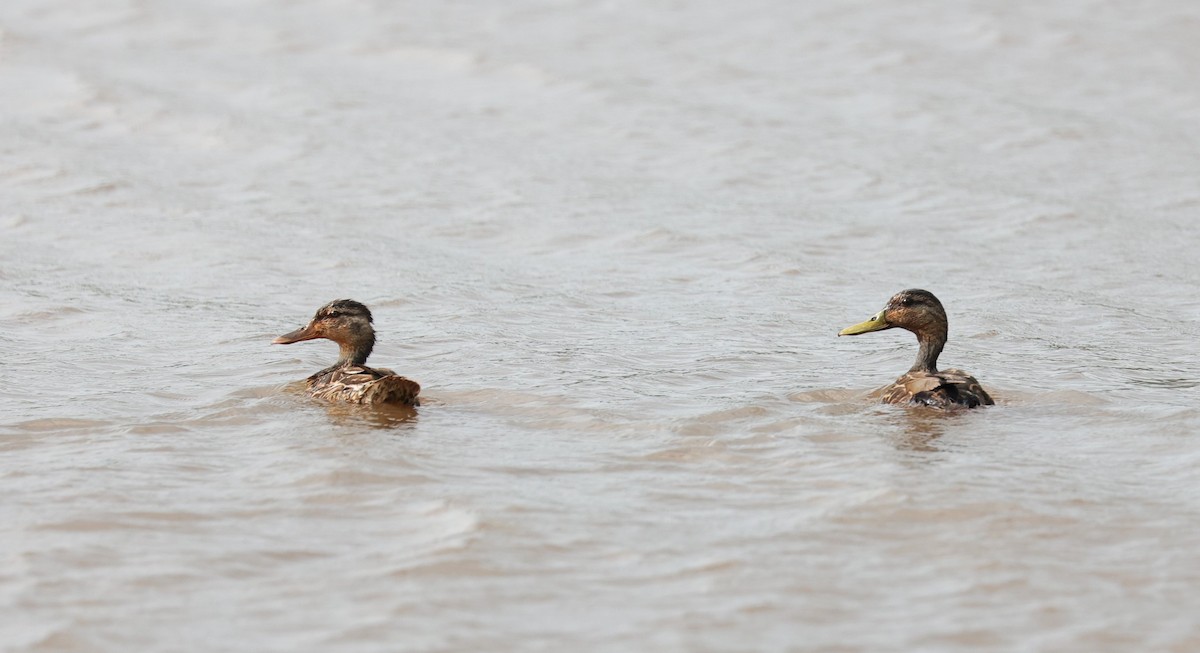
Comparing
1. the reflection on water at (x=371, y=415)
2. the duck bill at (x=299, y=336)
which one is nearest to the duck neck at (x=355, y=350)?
the duck bill at (x=299, y=336)

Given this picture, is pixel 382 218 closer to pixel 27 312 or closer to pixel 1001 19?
pixel 27 312

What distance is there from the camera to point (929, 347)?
424 inches

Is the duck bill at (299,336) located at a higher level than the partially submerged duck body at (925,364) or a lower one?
higher

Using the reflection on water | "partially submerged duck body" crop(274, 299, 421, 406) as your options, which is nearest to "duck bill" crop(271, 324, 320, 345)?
"partially submerged duck body" crop(274, 299, 421, 406)

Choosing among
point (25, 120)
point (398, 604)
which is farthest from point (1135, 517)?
point (25, 120)

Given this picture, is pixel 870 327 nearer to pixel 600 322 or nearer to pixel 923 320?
pixel 923 320

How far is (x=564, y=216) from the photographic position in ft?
52.8

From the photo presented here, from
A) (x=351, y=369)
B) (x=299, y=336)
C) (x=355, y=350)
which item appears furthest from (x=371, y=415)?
(x=299, y=336)

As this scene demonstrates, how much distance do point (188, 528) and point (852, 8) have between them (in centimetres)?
1874

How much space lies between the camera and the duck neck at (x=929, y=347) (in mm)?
10773

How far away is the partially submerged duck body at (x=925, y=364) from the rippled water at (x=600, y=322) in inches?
9.0

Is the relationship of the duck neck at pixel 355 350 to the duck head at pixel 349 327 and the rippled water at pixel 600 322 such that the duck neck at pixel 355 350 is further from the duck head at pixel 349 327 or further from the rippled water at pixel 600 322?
the rippled water at pixel 600 322

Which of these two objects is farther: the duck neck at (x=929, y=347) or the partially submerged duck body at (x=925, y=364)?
the duck neck at (x=929, y=347)

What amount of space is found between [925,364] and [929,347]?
0.33ft
